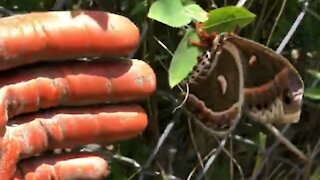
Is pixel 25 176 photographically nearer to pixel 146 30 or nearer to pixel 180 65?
pixel 180 65

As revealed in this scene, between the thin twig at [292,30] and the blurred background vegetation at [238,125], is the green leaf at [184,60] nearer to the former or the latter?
the blurred background vegetation at [238,125]

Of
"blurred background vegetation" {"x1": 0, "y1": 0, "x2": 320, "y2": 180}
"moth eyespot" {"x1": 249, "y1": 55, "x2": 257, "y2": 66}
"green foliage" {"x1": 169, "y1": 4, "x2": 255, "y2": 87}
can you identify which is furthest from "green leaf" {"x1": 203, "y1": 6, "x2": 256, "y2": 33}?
"blurred background vegetation" {"x1": 0, "y1": 0, "x2": 320, "y2": 180}

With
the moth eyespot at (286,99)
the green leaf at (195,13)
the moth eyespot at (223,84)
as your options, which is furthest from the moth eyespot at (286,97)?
the green leaf at (195,13)

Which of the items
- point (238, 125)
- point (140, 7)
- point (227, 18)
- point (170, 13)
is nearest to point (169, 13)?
point (170, 13)

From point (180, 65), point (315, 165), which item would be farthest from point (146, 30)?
point (315, 165)

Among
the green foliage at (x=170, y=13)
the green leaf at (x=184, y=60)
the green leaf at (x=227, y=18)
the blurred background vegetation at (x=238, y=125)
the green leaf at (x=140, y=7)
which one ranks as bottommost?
the blurred background vegetation at (x=238, y=125)

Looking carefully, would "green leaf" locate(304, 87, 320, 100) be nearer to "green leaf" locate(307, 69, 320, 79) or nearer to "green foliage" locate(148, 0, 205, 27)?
"green leaf" locate(307, 69, 320, 79)
